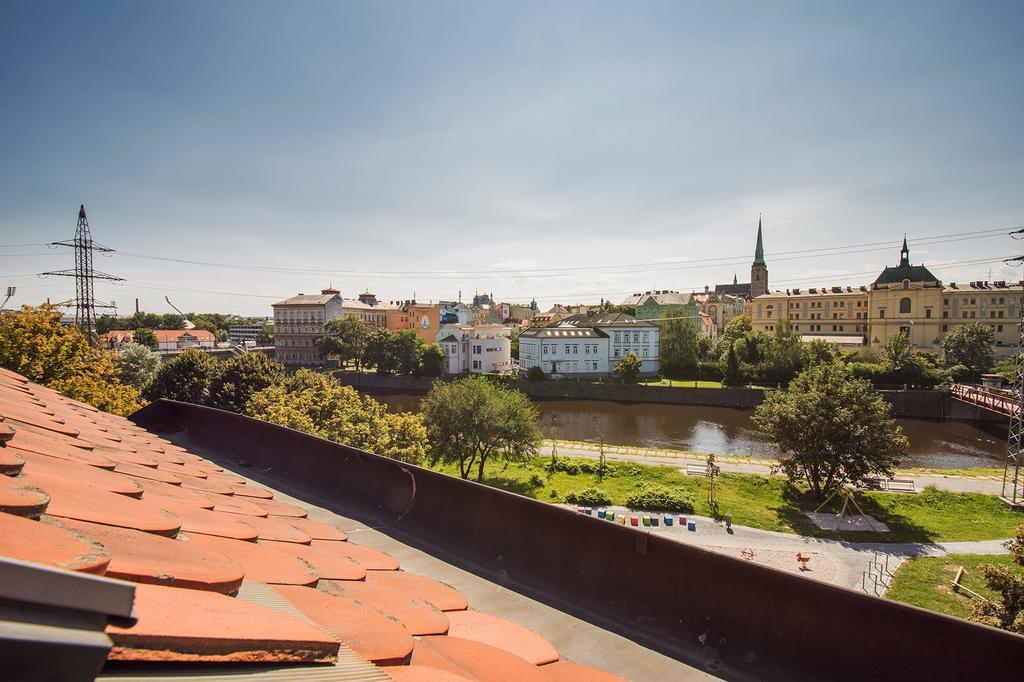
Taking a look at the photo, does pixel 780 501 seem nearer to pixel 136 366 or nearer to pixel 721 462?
pixel 721 462

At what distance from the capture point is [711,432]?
40938 mm

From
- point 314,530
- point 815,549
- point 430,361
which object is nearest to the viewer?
point 314,530

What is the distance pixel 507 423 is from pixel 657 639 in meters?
21.8

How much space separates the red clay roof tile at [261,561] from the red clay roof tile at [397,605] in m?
0.13

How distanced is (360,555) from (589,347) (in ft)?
201

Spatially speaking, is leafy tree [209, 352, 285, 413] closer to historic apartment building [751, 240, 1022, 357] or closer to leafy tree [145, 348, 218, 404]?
leafy tree [145, 348, 218, 404]

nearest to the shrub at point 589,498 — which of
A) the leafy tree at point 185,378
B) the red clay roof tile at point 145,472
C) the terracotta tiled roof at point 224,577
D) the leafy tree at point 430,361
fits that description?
the terracotta tiled roof at point 224,577

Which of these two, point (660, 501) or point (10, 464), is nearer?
point (10, 464)

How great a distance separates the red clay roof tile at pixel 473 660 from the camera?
7.27ft

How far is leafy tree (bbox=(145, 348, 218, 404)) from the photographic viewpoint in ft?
109

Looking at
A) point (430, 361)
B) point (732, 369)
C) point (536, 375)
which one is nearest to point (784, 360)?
point (732, 369)

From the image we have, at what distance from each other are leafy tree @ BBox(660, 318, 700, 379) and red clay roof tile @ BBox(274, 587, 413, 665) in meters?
64.5

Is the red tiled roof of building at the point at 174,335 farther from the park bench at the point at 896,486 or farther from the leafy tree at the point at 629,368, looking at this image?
the park bench at the point at 896,486

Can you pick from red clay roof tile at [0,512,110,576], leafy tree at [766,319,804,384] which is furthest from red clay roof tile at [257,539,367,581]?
leafy tree at [766,319,804,384]
